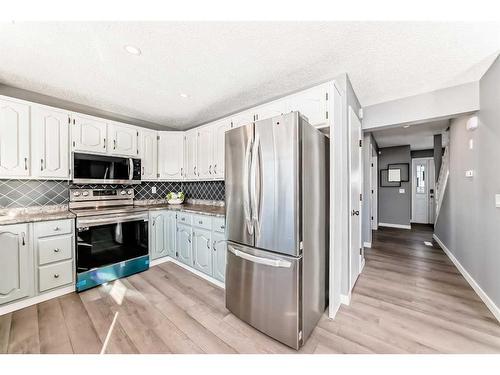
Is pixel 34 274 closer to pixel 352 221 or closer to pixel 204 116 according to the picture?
pixel 204 116

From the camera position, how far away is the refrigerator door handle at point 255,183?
1.59 metres

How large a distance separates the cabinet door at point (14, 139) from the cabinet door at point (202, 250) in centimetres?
206

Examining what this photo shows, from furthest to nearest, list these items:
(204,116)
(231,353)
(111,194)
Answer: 1. (204,116)
2. (111,194)
3. (231,353)

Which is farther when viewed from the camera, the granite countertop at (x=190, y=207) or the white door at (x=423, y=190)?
the white door at (x=423, y=190)

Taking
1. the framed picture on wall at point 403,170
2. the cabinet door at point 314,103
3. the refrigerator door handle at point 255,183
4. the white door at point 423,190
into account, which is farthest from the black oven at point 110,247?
the white door at point 423,190

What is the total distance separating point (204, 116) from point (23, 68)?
2009mm

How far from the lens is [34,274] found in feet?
6.74

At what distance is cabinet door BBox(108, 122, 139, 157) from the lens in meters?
2.89

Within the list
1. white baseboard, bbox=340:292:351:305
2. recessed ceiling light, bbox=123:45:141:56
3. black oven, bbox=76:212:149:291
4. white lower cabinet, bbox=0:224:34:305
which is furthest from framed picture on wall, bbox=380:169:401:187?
white lower cabinet, bbox=0:224:34:305

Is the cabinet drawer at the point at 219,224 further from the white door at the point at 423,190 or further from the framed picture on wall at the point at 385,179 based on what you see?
the white door at the point at 423,190

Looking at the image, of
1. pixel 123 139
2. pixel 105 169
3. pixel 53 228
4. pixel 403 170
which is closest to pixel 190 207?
pixel 105 169
